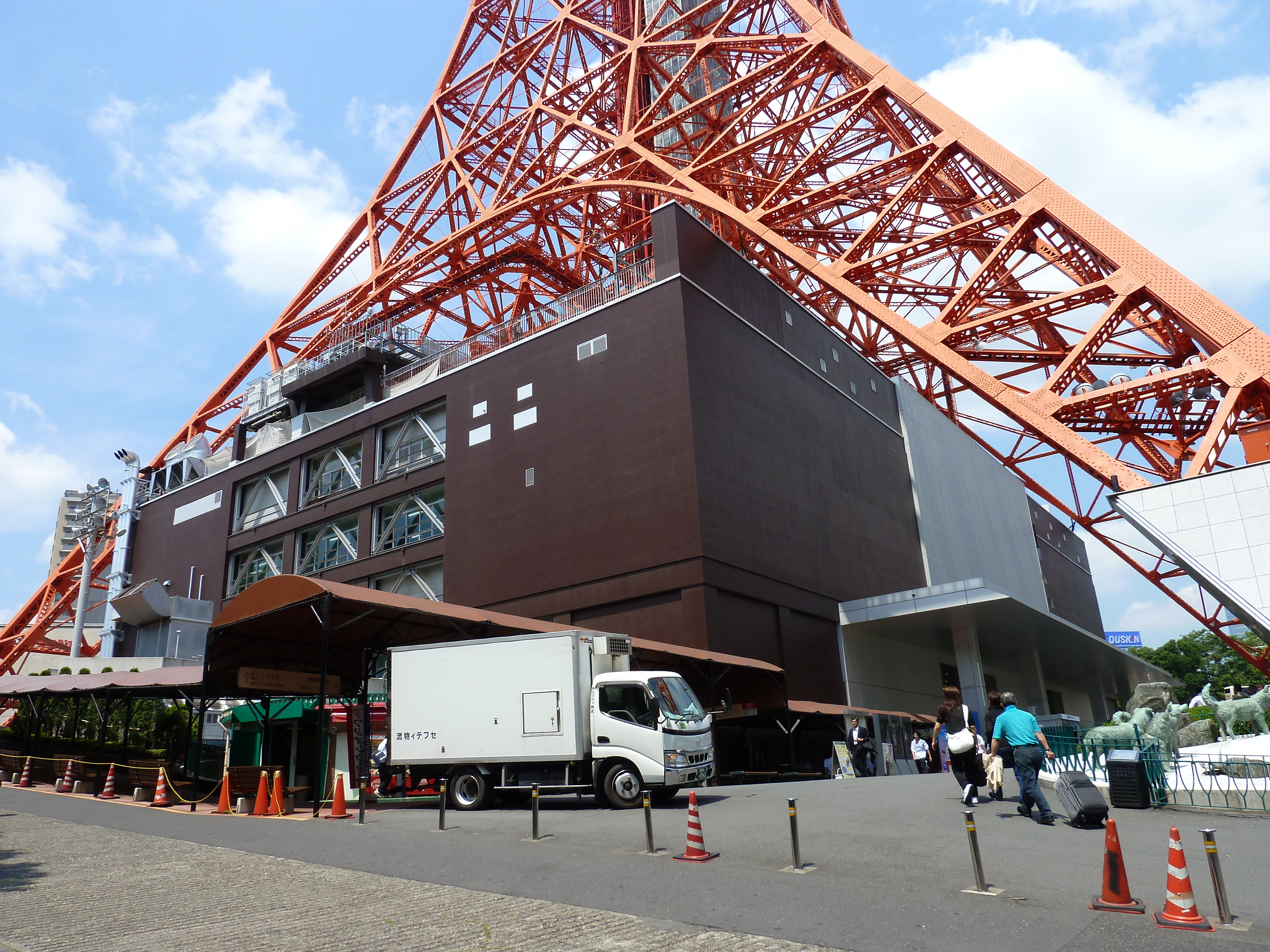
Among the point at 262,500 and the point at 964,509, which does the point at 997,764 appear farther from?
the point at 262,500

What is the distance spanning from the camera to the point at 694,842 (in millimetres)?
11102

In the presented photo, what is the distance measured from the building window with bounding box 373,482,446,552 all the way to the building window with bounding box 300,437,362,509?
2.73 m

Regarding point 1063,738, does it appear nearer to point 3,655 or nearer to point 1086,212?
point 1086,212

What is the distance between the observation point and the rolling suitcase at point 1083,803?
40.1 ft

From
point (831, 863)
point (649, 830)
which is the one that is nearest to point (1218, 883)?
point (831, 863)

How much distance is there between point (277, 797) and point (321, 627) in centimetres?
617

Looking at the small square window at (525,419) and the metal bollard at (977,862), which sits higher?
the small square window at (525,419)

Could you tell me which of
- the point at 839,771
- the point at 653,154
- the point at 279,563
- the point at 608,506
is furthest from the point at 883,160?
the point at 279,563

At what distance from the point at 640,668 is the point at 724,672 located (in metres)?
2.67

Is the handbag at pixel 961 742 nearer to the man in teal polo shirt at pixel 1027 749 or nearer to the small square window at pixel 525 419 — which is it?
the man in teal polo shirt at pixel 1027 749

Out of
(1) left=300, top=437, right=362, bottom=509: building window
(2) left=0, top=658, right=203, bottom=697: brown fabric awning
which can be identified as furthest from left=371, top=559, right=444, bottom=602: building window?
(2) left=0, top=658, right=203, bottom=697: brown fabric awning

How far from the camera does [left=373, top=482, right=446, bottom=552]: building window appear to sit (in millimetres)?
37719

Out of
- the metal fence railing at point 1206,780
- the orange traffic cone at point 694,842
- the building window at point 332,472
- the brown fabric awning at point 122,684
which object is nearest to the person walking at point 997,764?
the metal fence railing at point 1206,780

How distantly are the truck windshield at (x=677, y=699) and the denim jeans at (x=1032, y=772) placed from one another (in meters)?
6.15
